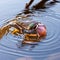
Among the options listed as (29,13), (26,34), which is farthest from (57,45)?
(29,13)

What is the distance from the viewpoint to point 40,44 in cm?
120

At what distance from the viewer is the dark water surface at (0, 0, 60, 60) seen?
1111 millimetres

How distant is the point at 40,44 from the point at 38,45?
0.04 feet

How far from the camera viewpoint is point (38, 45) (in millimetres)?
1190

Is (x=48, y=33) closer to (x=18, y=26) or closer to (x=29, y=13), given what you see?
(x=18, y=26)

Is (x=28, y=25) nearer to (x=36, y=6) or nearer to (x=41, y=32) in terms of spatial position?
(x=41, y=32)

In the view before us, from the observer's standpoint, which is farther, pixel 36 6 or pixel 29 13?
pixel 36 6

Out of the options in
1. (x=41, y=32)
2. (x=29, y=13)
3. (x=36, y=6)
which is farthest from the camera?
(x=36, y=6)

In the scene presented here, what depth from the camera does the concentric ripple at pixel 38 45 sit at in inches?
44.8

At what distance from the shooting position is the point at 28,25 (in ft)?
4.13

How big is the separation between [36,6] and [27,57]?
2.10 feet

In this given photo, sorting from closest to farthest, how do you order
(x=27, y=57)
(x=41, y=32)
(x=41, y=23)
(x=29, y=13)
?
(x=27, y=57)
(x=41, y=32)
(x=41, y=23)
(x=29, y=13)

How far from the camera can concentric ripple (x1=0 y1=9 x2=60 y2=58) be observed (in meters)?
1.14

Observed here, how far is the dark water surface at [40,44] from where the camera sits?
3.65ft
